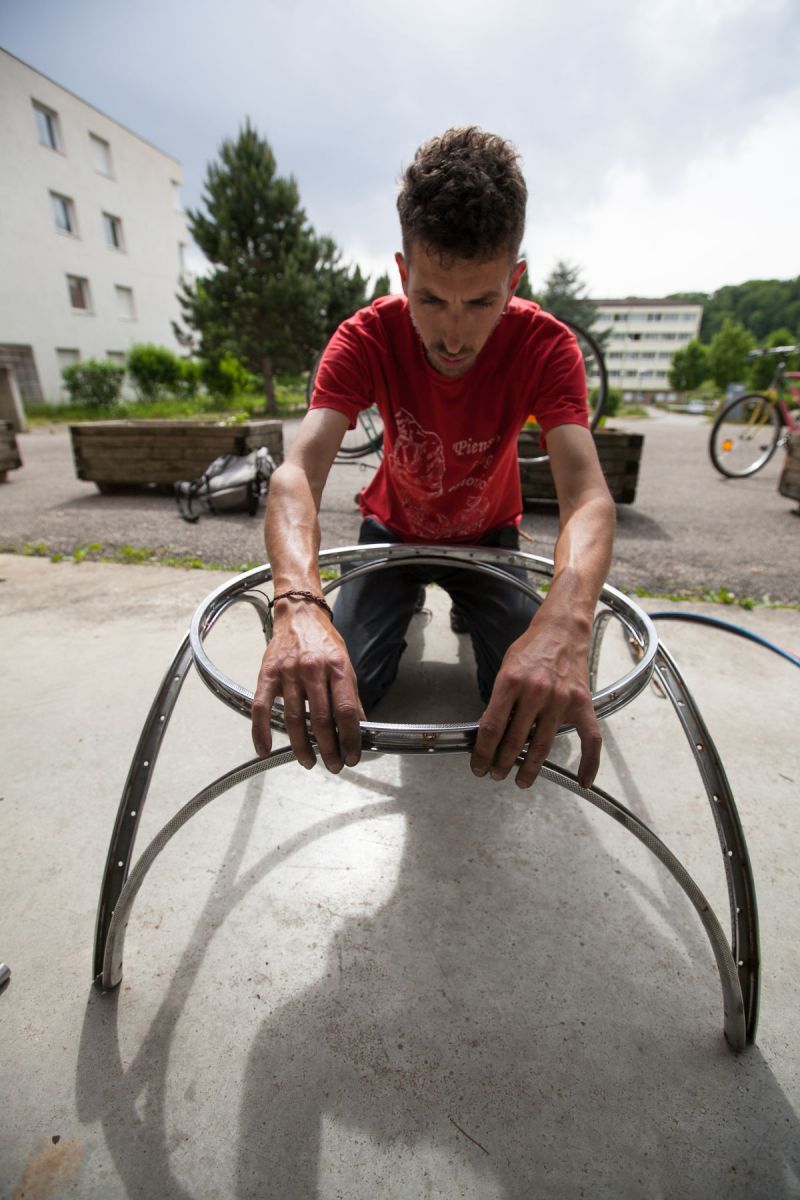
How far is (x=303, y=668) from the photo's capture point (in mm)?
815

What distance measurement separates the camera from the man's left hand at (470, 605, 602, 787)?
0.77 metres

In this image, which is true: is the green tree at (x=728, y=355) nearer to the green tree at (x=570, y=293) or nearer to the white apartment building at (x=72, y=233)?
the green tree at (x=570, y=293)

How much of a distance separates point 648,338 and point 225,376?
50.5 metres

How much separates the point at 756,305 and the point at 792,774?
285ft

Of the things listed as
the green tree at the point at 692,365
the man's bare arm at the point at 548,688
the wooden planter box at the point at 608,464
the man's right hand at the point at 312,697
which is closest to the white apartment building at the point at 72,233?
the wooden planter box at the point at 608,464

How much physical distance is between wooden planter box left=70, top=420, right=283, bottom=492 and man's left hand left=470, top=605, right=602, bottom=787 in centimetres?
418

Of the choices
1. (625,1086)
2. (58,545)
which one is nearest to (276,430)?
(58,545)

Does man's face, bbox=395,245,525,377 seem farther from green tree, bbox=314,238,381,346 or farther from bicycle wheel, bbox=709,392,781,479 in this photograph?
green tree, bbox=314,238,381,346

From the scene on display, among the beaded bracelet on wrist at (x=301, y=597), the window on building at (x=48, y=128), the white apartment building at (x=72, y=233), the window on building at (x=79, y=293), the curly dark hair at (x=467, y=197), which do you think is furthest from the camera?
the window on building at (x=79, y=293)

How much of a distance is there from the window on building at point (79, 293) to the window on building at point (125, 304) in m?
1.24

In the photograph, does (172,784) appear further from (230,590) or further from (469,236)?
(469,236)

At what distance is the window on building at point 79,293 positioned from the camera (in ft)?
56.0

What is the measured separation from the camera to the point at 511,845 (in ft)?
4.31

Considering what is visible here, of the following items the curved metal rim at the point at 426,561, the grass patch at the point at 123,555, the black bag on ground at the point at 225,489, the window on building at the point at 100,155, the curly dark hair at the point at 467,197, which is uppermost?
the window on building at the point at 100,155
